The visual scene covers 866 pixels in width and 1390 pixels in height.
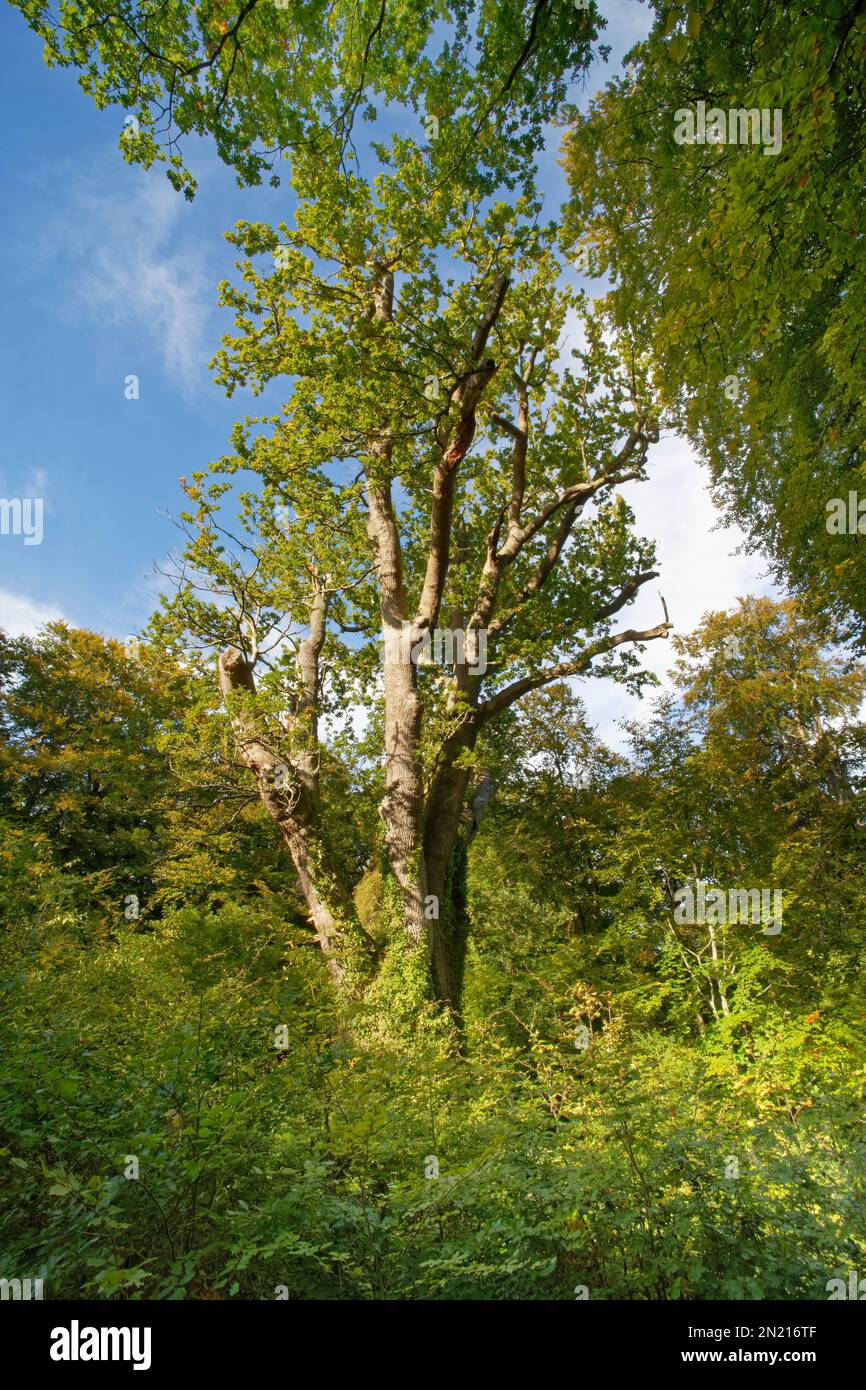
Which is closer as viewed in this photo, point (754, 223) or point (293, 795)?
point (754, 223)

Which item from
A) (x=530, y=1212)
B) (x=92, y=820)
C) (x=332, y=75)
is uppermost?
(x=332, y=75)

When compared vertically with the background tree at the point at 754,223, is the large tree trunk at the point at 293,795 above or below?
below

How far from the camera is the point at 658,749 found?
13.4 m

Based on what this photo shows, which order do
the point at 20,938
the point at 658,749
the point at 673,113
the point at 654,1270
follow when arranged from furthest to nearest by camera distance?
the point at 658,749 < the point at 20,938 < the point at 673,113 < the point at 654,1270

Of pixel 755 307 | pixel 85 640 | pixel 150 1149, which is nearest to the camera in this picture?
pixel 150 1149

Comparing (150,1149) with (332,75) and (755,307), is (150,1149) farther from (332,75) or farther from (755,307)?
(332,75)

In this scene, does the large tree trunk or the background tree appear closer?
the background tree

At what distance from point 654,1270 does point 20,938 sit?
18.4 ft

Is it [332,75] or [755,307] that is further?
[332,75]

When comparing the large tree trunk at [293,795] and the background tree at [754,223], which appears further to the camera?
the large tree trunk at [293,795]

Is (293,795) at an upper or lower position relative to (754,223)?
lower

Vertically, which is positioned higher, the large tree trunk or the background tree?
the background tree
